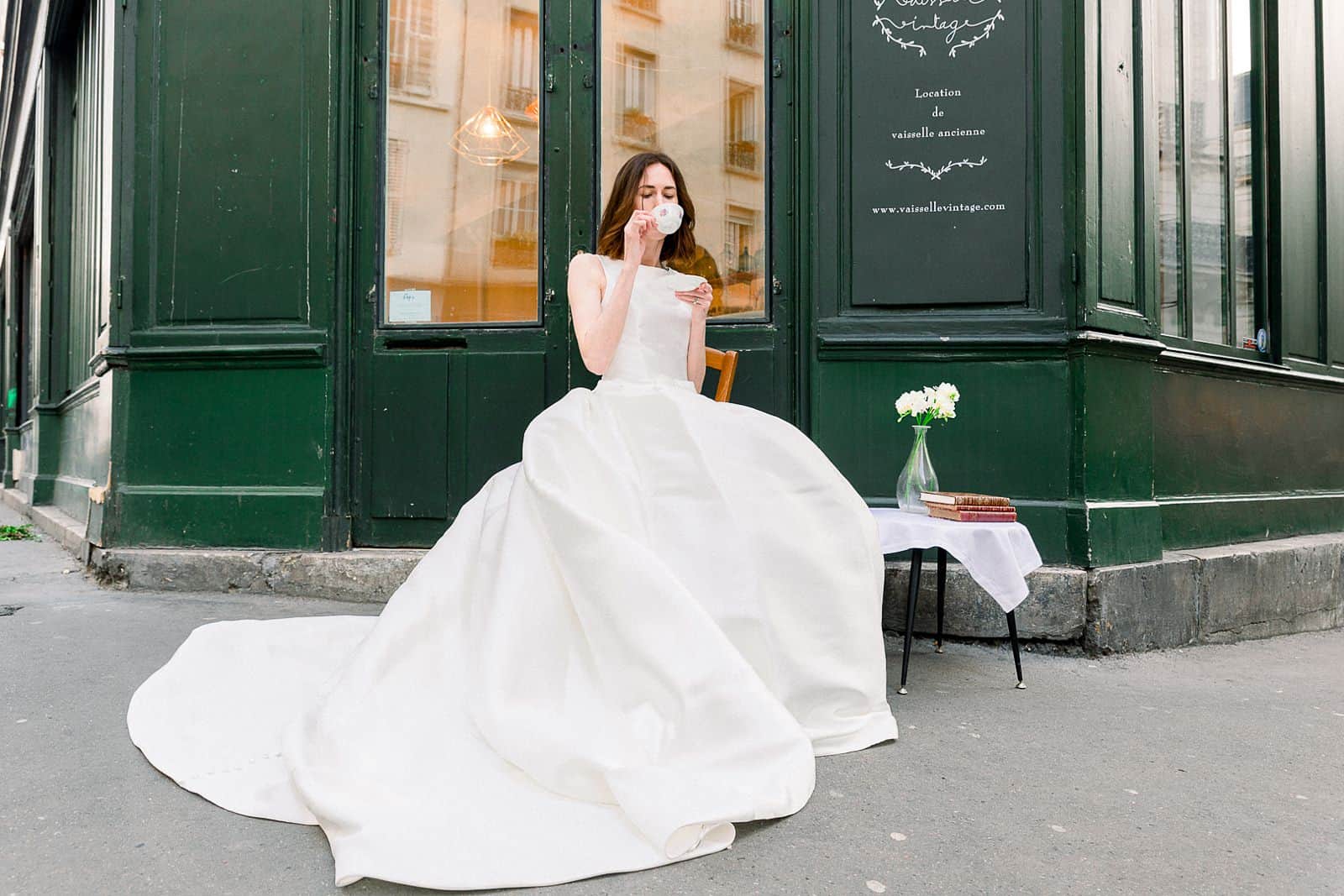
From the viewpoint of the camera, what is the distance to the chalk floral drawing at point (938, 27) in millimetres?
3891

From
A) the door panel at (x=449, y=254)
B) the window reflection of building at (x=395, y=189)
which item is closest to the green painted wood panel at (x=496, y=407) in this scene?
the door panel at (x=449, y=254)

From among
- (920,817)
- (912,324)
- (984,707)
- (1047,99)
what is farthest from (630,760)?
(1047,99)

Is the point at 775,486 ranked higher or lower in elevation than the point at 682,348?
lower

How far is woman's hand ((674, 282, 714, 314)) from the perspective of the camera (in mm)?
3350

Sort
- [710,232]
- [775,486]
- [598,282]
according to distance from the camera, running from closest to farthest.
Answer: [775,486]
[598,282]
[710,232]

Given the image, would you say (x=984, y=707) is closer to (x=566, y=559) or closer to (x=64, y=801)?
(x=566, y=559)

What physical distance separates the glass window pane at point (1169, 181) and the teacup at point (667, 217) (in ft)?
9.94

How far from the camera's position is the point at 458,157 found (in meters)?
4.52

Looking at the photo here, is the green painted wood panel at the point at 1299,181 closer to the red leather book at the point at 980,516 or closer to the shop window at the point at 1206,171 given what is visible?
the shop window at the point at 1206,171

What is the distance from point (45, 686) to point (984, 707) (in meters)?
3.19

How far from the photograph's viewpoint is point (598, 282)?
10.7ft

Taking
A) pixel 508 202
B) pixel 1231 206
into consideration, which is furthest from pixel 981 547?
pixel 1231 206

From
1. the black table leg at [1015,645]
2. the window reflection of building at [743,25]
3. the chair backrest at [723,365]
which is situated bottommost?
the black table leg at [1015,645]

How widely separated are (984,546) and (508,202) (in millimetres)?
2965
